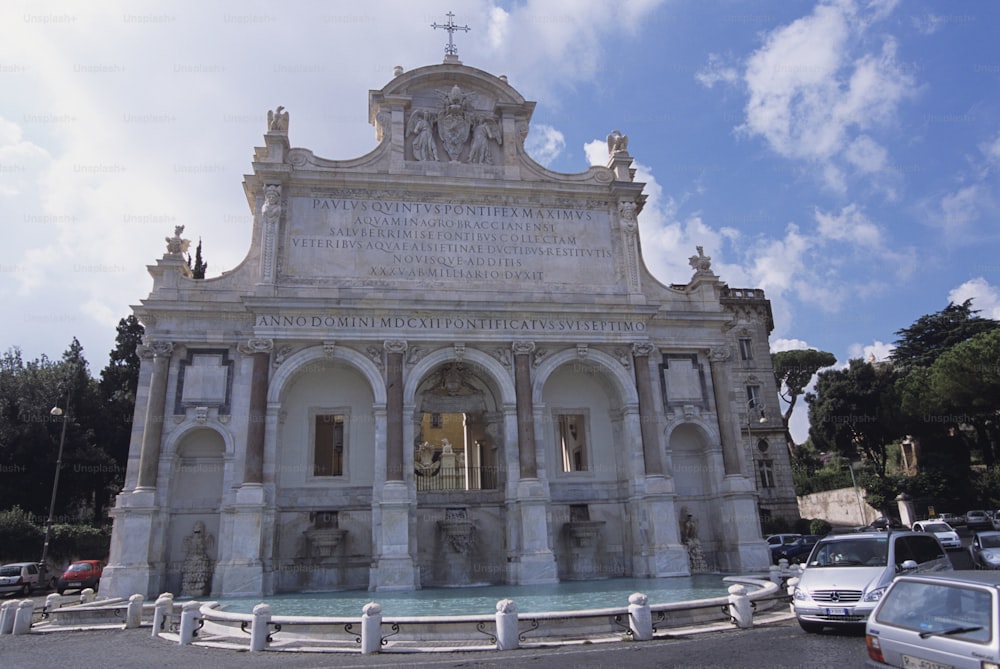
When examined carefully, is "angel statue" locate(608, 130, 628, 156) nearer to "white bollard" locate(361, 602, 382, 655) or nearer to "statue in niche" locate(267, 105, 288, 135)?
"statue in niche" locate(267, 105, 288, 135)

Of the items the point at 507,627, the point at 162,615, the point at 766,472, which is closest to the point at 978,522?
the point at 766,472

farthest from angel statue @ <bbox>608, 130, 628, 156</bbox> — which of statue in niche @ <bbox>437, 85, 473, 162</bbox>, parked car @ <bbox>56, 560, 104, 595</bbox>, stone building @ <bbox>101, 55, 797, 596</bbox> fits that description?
parked car @ <bbox>56, 560, 104, 595</bbox>

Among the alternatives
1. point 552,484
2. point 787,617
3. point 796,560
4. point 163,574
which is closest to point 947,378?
point 796,560

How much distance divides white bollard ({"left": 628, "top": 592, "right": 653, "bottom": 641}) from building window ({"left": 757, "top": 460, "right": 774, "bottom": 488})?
34.2 meters

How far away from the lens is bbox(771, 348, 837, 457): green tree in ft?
213

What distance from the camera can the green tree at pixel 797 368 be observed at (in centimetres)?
6506

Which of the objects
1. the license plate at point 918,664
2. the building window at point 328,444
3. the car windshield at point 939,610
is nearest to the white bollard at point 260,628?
the car windshield at point 939,610

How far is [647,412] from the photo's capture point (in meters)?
23.9

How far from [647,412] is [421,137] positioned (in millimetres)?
13253

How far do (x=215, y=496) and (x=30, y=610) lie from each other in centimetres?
667

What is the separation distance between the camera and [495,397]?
24578 millimetres

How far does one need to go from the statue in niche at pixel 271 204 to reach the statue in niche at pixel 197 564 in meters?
10.3

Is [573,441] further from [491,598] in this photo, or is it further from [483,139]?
[483,139]

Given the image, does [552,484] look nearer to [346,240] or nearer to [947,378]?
[346,240]
